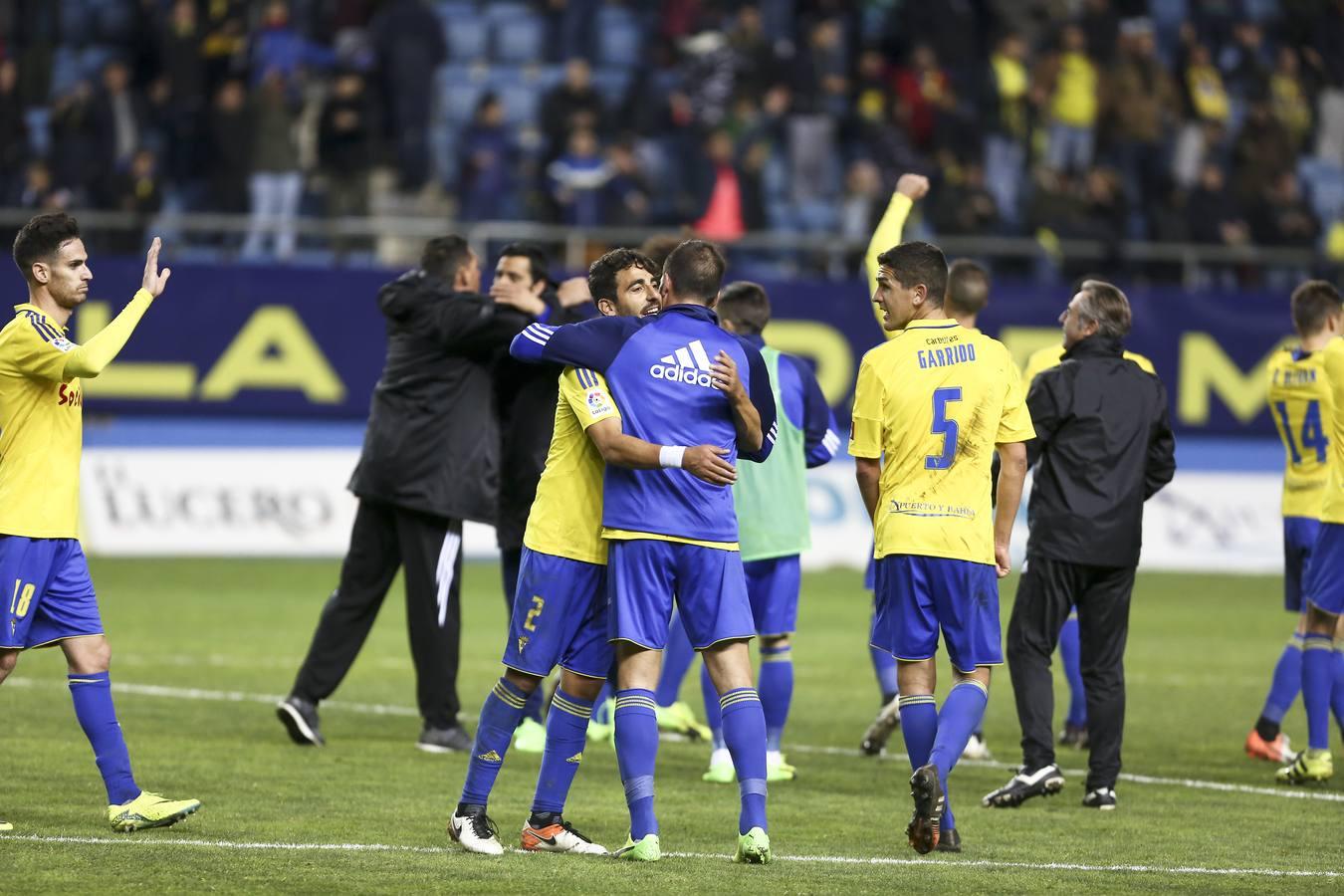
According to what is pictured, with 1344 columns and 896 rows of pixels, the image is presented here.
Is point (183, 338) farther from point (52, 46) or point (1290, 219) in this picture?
point (1290, 219)

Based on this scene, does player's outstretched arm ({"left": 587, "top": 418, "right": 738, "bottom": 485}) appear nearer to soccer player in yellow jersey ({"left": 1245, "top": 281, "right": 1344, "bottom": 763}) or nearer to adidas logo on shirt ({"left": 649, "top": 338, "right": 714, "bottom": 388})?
adidas logo on shirt ({"left": 649, "top": 338, "right": 714, "bottom": 388})

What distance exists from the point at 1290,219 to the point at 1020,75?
3.66m

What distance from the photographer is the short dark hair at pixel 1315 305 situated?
9.96 m

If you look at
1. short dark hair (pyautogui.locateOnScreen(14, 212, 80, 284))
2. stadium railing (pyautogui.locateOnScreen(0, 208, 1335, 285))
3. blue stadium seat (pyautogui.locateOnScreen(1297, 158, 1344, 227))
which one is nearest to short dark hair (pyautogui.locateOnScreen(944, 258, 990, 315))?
short dark hair (pyautogui.locateOnScreen(14, 212, 80, 284))

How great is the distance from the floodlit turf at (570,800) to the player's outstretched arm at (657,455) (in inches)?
54.0

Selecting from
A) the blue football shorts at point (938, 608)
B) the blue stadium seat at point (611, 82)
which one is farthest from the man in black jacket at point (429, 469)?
the blue stadium seat at point (611, 82)

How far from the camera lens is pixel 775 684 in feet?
31.1

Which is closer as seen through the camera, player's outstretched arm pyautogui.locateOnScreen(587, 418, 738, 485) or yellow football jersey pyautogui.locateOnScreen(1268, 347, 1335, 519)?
player's outstretched arm pyautogui.locateOnScreen(587, 418, 738, 485)

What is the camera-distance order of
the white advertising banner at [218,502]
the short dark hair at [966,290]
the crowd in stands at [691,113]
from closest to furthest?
the short dark hair at [966,290] → the white advertising banner at [218,502] → the crowd in stands at [691,113]

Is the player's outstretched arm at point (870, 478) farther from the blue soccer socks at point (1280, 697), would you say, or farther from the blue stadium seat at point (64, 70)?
the blue stadium seat at point (64, 70)

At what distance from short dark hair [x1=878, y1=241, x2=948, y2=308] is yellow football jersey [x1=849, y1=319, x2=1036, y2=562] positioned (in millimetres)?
155

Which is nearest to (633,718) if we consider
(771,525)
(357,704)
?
(771,525)

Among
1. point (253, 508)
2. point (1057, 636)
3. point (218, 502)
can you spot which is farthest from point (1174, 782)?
point (218, 502)

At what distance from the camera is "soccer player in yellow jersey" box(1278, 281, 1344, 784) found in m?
9.69
